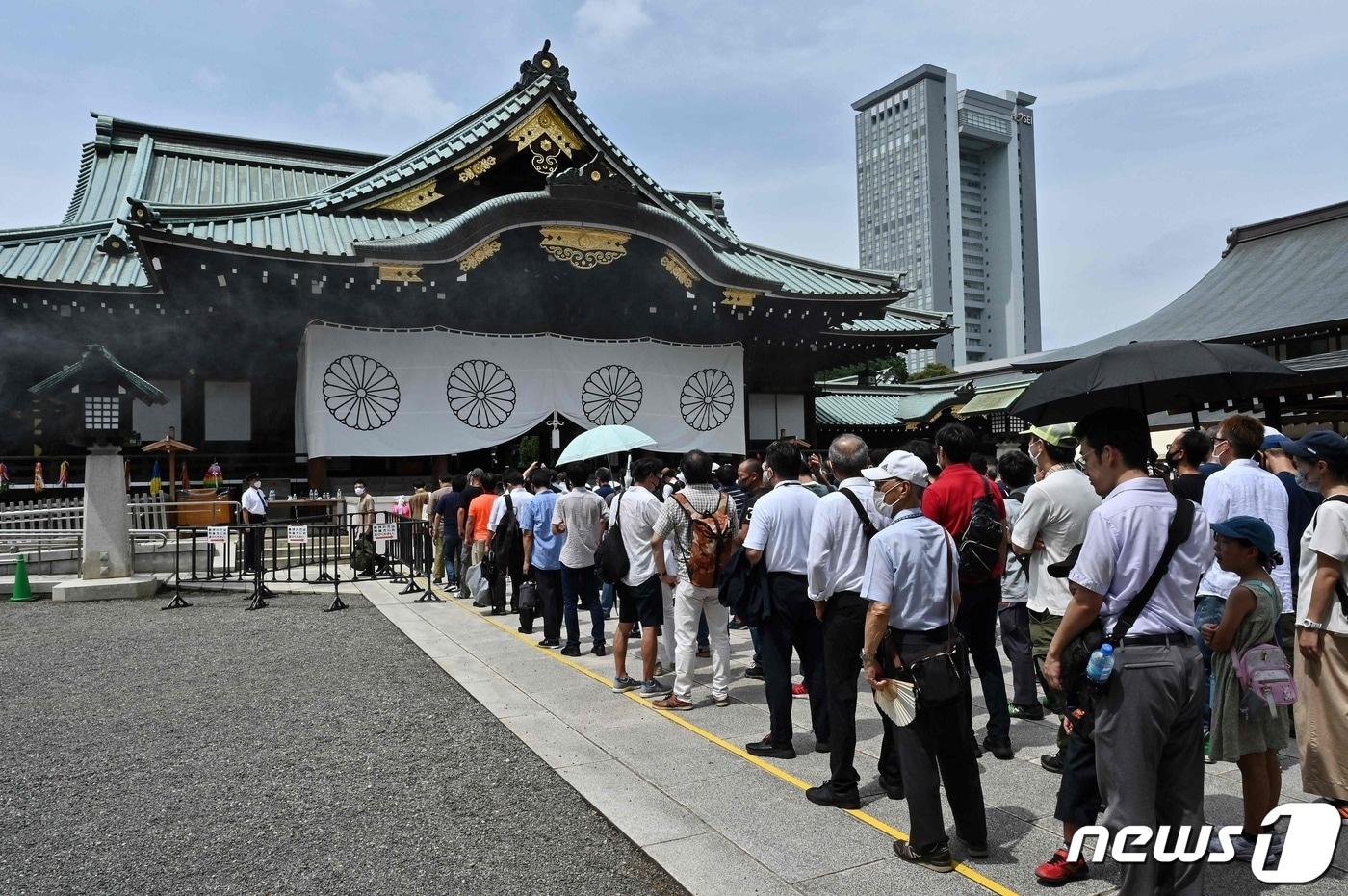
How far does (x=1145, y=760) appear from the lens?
7.90 ft

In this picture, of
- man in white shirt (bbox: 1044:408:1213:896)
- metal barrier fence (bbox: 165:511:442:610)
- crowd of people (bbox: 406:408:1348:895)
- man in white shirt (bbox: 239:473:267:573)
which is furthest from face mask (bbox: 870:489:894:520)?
man in white shirt (bbox: 239:473:267:573)

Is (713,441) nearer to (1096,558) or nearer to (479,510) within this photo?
(479,510)

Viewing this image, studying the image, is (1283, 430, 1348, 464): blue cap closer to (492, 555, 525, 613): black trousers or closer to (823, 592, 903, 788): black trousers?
(823, 592, 903, 788): black trousers

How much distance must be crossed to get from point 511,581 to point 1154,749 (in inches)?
274

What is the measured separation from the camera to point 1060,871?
9.09ft

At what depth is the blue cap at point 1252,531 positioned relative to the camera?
2.96 metres

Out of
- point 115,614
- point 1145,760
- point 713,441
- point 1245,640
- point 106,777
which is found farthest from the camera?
point 713,441

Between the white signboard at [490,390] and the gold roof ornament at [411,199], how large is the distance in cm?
240

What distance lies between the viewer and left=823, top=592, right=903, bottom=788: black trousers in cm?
352

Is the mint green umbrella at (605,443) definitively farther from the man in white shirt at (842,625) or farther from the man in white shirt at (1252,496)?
the man in white shirt at (1252,496)

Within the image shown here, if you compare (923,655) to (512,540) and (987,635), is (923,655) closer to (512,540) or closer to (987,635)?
(987,635)

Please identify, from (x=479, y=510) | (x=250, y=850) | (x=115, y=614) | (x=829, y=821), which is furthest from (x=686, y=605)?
(x=115, y=614)

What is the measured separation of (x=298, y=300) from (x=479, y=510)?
704 cm

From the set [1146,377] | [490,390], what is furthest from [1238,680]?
[490,390]
